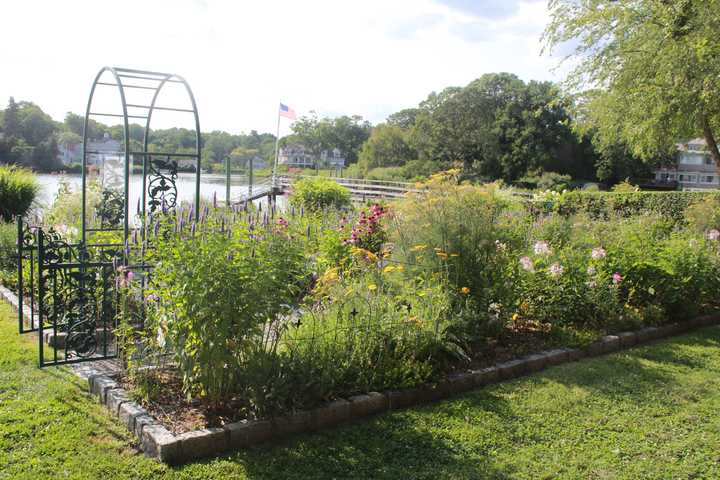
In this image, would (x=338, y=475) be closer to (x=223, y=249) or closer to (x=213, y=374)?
(x=213, y=374)

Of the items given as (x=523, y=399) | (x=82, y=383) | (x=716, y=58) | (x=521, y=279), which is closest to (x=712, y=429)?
(x=523, y=399)

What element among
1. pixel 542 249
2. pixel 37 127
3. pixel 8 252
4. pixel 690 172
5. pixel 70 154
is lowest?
pixel 8 252

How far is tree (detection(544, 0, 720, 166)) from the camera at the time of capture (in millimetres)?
10891

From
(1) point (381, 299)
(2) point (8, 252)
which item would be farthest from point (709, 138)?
(2) point (8, 252)

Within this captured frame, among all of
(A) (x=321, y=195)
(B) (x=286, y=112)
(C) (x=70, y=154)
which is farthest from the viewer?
(B) (x=286, y=112)

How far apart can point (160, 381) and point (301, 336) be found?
950 mm

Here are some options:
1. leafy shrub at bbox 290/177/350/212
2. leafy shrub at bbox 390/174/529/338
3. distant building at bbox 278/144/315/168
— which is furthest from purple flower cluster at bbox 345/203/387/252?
distant building at bbox 278/144/315/168

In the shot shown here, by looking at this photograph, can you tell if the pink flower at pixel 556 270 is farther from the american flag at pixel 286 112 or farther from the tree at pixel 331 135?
the tree at pixel 331 135

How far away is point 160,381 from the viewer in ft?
12.1

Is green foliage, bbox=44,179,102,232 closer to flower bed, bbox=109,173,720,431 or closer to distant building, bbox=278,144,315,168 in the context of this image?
flower bed, bbox=109,173,720,431

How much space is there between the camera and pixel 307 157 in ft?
263

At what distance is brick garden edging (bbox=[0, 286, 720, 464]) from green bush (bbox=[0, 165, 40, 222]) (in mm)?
8099

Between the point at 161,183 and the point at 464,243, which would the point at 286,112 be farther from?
the point at 464,243

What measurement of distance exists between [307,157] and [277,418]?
78153mm
